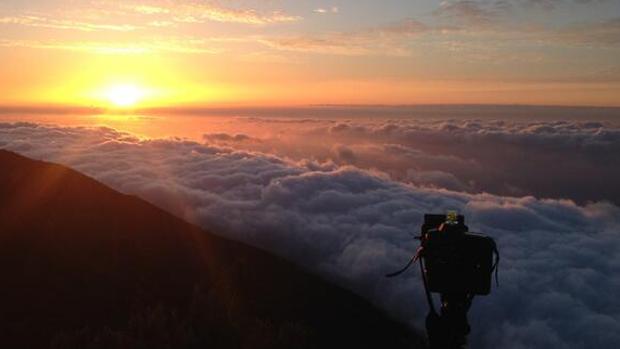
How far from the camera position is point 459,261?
16.6ft

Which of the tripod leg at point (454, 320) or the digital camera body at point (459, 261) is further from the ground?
the digital camera body at point (459, 261)

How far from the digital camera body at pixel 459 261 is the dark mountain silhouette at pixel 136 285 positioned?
2199 cm

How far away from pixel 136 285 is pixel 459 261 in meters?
41.1

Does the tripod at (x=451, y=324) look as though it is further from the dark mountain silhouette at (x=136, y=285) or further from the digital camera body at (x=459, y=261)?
the dark mountain silhouette at (x=136, y=285)

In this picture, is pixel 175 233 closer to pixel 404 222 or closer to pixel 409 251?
pixel 409 251

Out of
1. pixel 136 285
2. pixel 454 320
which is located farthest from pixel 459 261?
pixel 136 285

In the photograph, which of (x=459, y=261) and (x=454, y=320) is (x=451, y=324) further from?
(x=459, y=261)

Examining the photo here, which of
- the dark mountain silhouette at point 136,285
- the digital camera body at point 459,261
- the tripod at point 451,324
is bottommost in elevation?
the dark mountain silhouette at point 136,285

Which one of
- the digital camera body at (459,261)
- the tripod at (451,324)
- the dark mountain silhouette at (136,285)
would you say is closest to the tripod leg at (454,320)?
the tripod at (451,324)

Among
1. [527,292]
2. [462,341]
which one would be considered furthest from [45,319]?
[527,292]

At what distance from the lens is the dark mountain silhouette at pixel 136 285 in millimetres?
29812

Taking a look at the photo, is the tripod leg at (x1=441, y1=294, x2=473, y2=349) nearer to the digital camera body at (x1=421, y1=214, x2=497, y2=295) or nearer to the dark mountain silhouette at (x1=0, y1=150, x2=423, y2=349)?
the digital camera body at (x1=421, y1=214, x2=497, y2=295)

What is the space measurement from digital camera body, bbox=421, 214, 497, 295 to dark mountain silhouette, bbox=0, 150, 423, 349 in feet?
72.1

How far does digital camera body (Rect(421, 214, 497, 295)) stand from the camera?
5.04 metres
